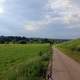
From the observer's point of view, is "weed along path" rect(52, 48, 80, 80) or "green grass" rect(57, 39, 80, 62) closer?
"weed along path" rect(52, 48, 80, 80)

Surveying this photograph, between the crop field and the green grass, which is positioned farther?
the green grass

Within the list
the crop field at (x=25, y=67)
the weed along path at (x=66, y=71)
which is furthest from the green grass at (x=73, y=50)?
the weed along path at (x=66, y=71)

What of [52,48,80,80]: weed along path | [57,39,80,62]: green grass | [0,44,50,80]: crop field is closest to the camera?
[0,44,50,80]: crop field

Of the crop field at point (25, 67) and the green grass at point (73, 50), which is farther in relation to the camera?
the green grass at point (73, 50)

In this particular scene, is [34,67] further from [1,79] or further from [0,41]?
[0,41]

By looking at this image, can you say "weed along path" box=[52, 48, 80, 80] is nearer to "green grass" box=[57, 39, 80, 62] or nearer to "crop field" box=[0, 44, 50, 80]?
"crop field" box=[0, 44, 50, 80]

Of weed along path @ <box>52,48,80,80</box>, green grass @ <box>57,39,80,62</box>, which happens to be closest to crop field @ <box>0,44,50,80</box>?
weed along path @ <box>52,48,80,80</box>

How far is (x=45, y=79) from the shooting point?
17812 mm

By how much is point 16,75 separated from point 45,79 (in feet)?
6.04

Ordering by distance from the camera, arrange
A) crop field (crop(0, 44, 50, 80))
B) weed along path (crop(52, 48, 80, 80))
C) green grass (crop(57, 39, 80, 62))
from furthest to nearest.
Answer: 1. green grass (crop(57, 39, 80, 62))
2. weed along path (crop(52, 48, 80, 80))
3. crop field (crop(0, 44, 50, 80))

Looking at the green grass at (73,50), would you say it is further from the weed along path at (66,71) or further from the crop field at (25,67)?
the weed along path at (66,71)

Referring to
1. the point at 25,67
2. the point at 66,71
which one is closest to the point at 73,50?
the point at 66,71

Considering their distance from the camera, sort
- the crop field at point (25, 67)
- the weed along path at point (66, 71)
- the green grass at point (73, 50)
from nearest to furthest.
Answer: the crop field at point (25, 67) < the weed along path at point (66, 71) < the green grass at point (73, 50)

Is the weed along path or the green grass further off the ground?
the weed along path
